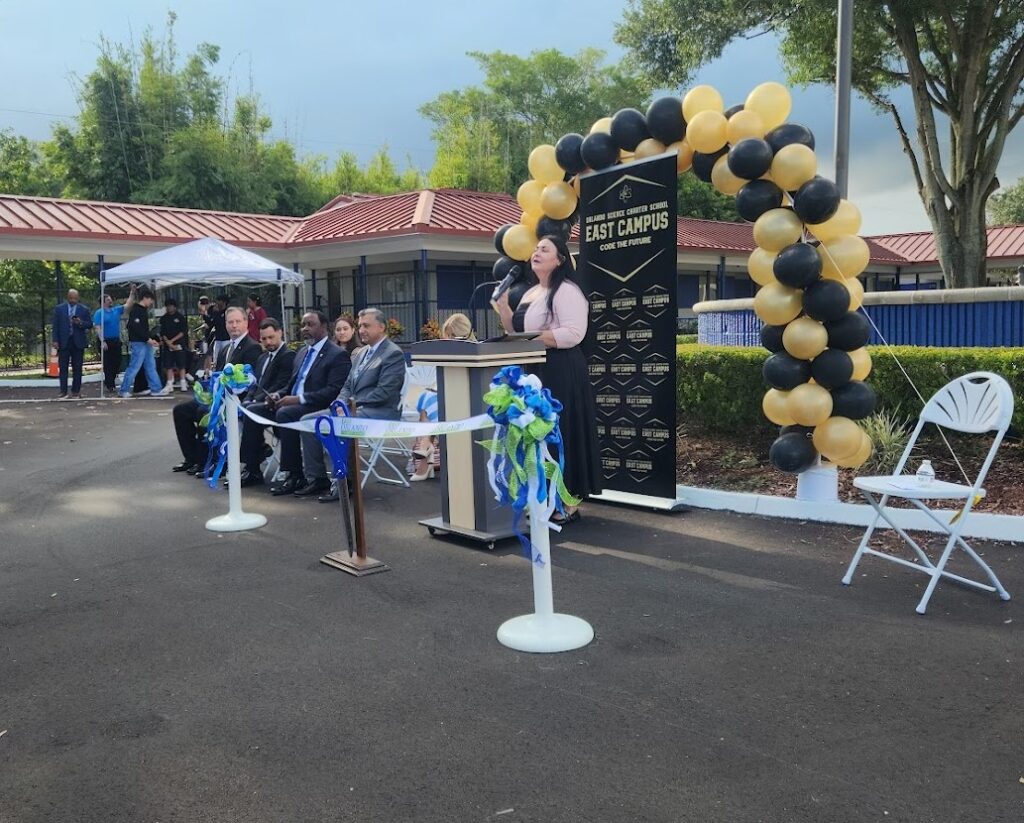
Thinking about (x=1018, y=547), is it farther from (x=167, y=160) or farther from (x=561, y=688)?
(x=167, y=160)

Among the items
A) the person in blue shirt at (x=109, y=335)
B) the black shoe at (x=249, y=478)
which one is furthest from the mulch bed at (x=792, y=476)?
the person in blue shirt at (x=109, y=335)

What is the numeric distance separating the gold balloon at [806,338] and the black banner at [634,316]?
875 millimetres

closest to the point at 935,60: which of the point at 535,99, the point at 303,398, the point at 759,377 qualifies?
the point at 759,377

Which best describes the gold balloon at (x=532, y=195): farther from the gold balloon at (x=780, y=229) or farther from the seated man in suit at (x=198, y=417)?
the seated man in suit at (x=198, y=417)

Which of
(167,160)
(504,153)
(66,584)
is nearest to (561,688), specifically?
(66,584)

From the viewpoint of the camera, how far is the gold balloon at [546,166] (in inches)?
289

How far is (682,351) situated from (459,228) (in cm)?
1030

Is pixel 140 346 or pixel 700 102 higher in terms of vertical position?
pixel 700 102

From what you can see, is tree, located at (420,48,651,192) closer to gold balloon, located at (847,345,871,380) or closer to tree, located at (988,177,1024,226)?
tree, located at (988,177,1024,226)

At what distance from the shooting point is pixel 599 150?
6.89m

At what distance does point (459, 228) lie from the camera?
1808 cm

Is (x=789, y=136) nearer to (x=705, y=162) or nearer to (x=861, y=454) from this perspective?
(x=705, y=162)

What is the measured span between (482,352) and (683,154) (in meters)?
2.32

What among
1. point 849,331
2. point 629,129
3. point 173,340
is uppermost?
point 629,129
